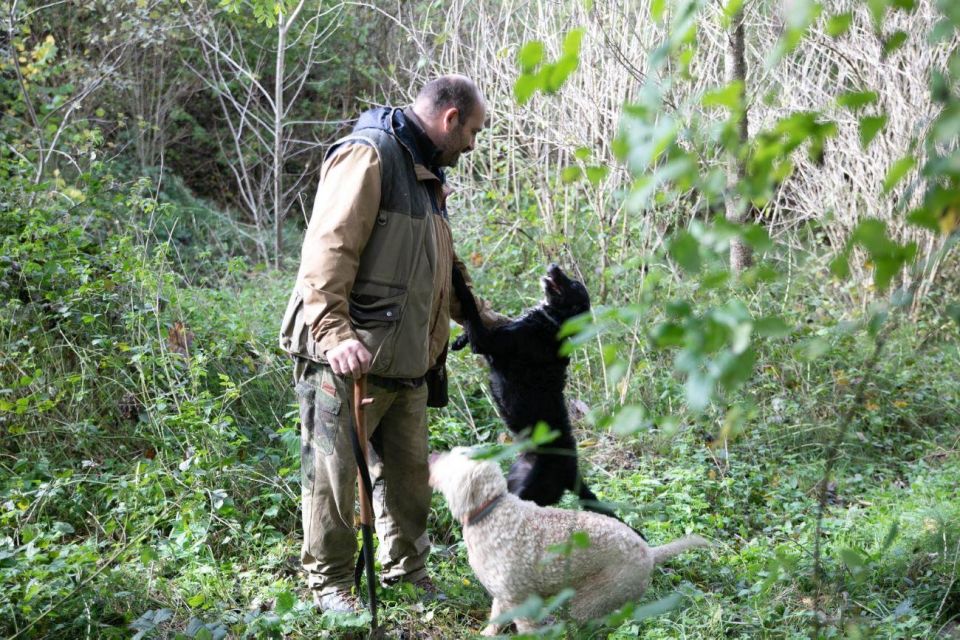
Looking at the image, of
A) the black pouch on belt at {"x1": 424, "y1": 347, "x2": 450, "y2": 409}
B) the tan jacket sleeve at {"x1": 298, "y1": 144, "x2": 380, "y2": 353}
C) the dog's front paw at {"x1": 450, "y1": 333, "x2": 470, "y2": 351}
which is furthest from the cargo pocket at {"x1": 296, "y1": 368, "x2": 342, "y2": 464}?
the dog's front paw at {"x1": 450, "y1": 333, "x2": 470, "y2": 351}

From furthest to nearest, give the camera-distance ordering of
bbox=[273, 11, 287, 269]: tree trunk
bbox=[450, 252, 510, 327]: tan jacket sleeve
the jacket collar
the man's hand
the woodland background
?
bbox=[273, 11, 287, 269]: tree trunk < bbox=[450, 252, 510, 327]: tan jacket sleeve < the jacket collar < the man's hand < the woodland background

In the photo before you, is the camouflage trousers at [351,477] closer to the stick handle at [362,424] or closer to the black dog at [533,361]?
the stick handle at [362,424]

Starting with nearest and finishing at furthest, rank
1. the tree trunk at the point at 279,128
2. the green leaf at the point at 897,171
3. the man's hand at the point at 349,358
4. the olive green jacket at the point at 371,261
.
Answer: the green leaf at the point at 897,171 < the man's hand at the point at 349,358 < the olive green jacket at the point at 371,261 < the tree trunk at the point at 279,128

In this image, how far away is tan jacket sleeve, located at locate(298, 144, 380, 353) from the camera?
344 cm

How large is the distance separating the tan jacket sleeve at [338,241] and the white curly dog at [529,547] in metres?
0.75

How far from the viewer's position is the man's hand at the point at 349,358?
337 centimetres

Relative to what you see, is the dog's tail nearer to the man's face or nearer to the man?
the man

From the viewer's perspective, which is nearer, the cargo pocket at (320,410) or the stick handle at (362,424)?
the stick handle at (362,424)

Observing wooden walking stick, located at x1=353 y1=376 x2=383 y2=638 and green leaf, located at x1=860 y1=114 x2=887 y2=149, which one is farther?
wooden walking stick, located at x1=353 y1=376 x2=383 y2=638

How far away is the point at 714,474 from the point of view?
5.36 metres

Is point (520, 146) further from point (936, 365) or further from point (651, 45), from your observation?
point (936, 365)

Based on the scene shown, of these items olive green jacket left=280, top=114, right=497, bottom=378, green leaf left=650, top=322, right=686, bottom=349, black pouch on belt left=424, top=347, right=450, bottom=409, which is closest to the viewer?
green leaf left=650, top=322, right=686, bottom=349

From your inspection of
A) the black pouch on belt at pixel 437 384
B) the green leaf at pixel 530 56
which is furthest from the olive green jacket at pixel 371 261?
the green leaf at pixel 530 56

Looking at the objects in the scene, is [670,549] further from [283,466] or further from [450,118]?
[283,466]
